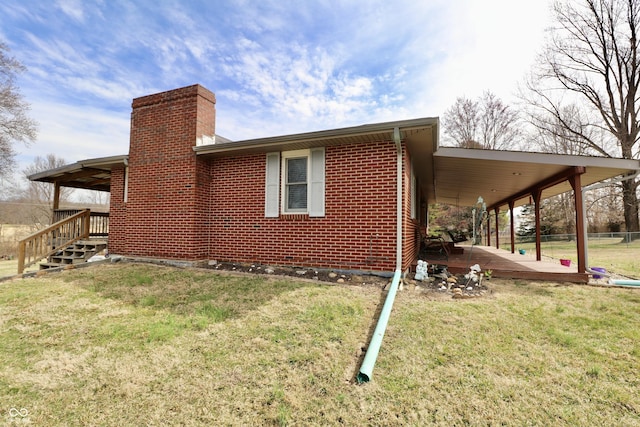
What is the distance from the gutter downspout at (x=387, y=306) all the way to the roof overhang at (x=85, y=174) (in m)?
6.87

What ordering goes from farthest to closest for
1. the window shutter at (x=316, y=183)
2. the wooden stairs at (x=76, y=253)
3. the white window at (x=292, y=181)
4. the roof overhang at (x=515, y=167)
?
the wooden stairs at (x=76, y=253)
the white window at (x=292, y=181)
the window shutter at (x=316, y=183)
the roof overhang at (x=515, y=167)

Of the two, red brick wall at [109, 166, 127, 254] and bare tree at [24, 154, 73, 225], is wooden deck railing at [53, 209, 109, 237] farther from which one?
bare tree at [24, 154, 73, 225]

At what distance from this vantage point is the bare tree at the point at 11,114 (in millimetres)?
18516

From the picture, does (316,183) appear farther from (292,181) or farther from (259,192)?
(259,192)

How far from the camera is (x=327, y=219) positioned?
6.10m

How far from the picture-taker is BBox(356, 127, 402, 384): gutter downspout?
8.33ft

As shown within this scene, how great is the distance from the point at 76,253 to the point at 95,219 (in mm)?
1585

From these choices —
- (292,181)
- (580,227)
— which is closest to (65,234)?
(292,181)

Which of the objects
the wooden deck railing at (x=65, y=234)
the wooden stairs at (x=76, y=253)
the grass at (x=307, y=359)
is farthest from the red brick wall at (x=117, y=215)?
the grass at (x=307, y=359)

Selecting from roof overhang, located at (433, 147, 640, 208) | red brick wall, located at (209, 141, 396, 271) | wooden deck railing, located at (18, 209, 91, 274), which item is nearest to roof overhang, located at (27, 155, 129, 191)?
wooden deck railing, located at (18, 209, 91, 274)

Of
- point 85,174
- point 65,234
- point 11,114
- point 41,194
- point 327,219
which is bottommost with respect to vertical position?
point 65,234

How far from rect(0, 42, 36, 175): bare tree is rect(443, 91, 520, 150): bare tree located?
103 feet

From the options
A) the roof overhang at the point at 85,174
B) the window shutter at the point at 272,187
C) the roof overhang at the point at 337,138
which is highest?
the roof overhang at the point at 337,138

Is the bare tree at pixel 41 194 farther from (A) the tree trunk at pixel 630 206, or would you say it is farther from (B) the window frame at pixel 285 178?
(A) the tree trunk at pixel 630 206
